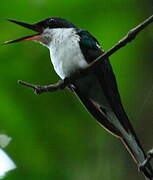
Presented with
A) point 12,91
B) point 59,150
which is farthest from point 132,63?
point 12,91

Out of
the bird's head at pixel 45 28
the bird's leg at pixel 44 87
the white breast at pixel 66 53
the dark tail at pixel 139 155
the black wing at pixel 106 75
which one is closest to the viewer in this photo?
the dark tail at pixel 139 155

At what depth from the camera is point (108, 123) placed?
2576mm

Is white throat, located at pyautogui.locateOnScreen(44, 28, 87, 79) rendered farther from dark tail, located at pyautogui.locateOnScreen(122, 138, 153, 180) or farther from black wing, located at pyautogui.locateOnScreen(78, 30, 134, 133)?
dark tail, located at pyautogui.locateOnScreen(122, 138, 153, 180)

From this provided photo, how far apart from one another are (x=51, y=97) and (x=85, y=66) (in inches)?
24.5

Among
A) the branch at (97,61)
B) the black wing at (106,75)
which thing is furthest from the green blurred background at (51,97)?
the branch at (97,61)

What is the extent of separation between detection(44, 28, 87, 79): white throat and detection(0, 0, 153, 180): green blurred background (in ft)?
0.31

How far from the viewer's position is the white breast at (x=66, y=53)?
9.13 ft

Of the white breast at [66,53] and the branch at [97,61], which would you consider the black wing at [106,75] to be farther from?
the branch at [97,61]

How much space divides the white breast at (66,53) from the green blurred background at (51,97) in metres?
0.10

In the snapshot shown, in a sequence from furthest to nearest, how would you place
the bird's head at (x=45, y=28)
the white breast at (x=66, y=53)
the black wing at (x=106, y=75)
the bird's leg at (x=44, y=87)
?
the bird's head at (x=45, y=28) < the white breast at (x=66, y=53) < the black wing at (x=106, y=75) < the bird's leg at (x=44, y=87)

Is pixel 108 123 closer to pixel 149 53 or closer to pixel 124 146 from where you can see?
pixel 124 146

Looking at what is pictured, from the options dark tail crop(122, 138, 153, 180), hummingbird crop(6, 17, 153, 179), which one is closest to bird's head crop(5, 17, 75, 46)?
hummingbird crop(6, 17, 153, 179)

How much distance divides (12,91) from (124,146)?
45.8 inches

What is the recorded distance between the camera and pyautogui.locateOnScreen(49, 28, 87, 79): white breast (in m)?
2.78
